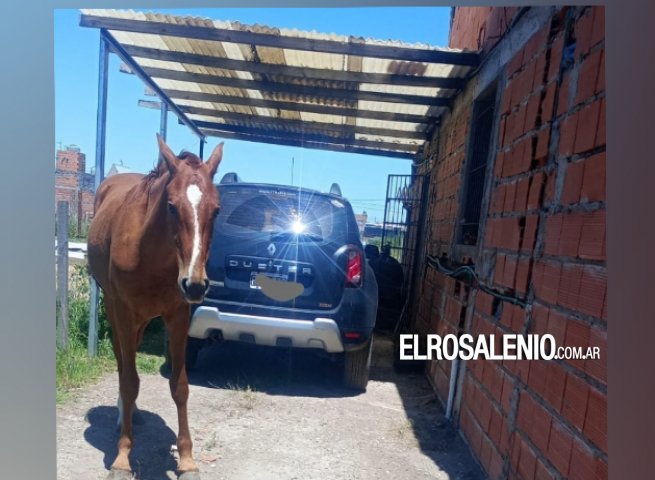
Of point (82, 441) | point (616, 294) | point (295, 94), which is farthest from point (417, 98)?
point (82, 441)

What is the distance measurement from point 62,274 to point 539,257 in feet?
A: 6.35

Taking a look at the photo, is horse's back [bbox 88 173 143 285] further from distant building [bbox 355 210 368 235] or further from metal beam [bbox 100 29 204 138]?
distant building [bbox 355 210 368 235]

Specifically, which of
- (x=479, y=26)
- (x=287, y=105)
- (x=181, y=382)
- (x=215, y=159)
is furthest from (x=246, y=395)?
(x=479, y=26)

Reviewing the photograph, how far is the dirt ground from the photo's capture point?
1.68m

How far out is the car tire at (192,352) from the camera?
5.90 feet

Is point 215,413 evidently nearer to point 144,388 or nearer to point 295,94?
point 144,388

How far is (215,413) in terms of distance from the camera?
5.97ft

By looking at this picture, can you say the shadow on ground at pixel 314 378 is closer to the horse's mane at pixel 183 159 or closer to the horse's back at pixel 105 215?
the horse's back at pixel 105 215

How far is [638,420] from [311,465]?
1.20 metres

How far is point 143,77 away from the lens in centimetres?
177

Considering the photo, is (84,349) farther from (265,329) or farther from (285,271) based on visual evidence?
(285,271)

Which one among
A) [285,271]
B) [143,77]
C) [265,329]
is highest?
[143,77]

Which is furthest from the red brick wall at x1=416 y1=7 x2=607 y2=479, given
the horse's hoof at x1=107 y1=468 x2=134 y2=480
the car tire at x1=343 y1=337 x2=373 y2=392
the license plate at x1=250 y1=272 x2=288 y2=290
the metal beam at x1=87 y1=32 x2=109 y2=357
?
the metal beam at x1=87 y1=32 x2=109 y2=357

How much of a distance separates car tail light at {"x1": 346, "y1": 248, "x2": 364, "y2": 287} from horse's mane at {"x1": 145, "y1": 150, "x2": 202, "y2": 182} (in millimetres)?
699
